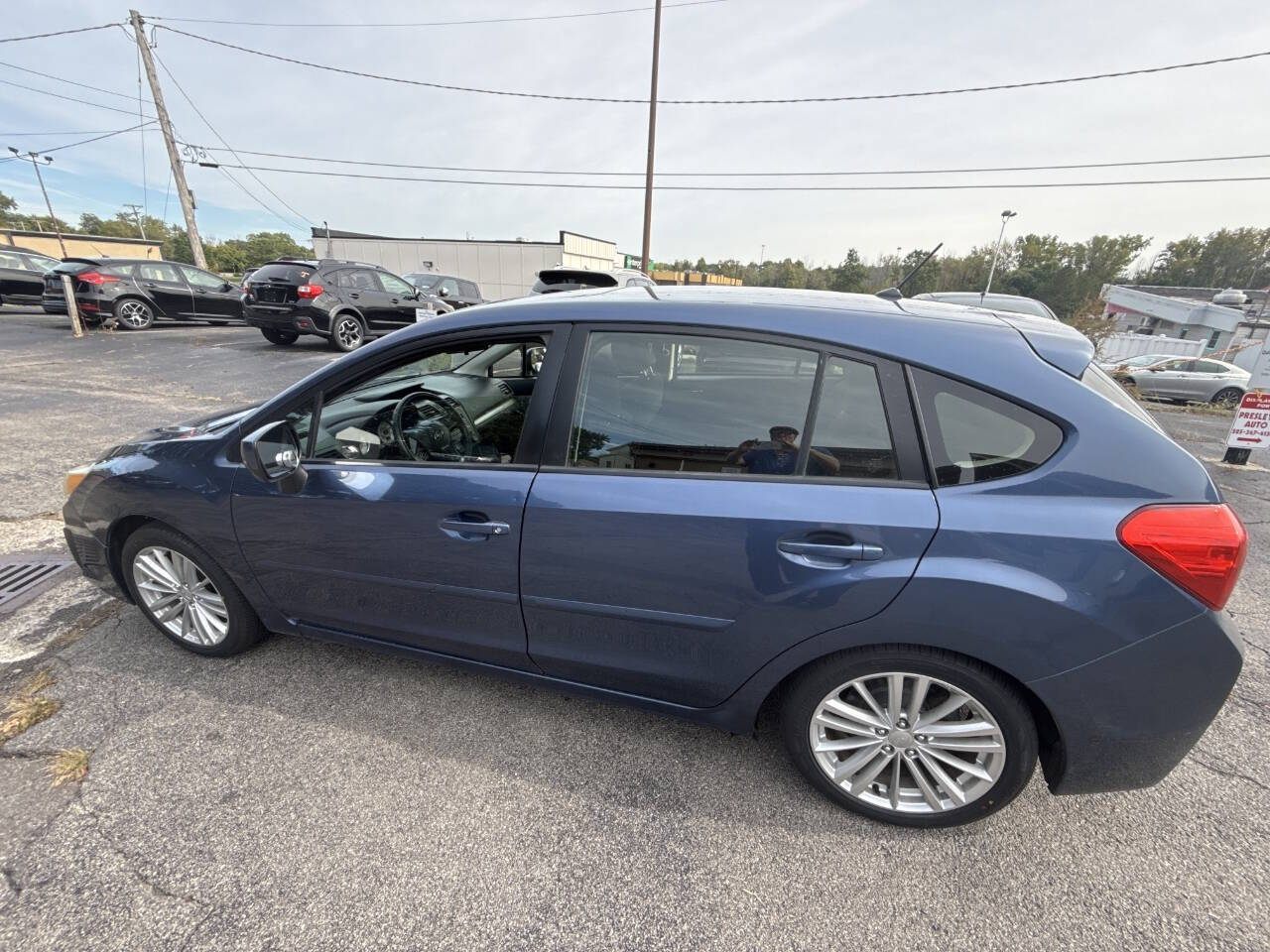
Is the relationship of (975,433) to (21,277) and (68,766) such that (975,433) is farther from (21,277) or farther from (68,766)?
(21,277)

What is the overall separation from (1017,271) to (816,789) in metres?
71.0

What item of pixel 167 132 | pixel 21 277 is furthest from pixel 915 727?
pixel 167 132

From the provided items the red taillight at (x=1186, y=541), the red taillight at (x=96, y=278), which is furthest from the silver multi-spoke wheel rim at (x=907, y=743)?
the red taillight at (x=96, y=278)

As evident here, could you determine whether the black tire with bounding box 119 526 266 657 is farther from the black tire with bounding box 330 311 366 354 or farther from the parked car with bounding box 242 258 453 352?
the black tire with bounding box 330 311 366 354

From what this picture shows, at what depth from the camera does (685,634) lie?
1.76 meters

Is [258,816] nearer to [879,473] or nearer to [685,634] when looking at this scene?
[685,634]

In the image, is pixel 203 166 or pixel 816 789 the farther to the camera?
pixel 203 166

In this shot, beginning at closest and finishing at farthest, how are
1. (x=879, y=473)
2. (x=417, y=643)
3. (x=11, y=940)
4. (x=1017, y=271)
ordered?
(x=11, y=940), (x=879, y=473), (x=417, y=643), (x=1017, y=271)

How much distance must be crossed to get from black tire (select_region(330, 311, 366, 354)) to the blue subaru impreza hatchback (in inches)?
393

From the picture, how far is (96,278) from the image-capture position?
457 inches

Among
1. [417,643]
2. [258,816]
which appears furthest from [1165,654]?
[258,816]

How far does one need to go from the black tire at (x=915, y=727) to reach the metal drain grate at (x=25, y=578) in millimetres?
3769

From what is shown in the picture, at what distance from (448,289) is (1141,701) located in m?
16.5

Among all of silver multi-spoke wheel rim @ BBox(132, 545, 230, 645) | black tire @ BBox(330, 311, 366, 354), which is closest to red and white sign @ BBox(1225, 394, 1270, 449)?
silver multi-spoke wheel rim @ BBox(132, 545, 230, 645)
